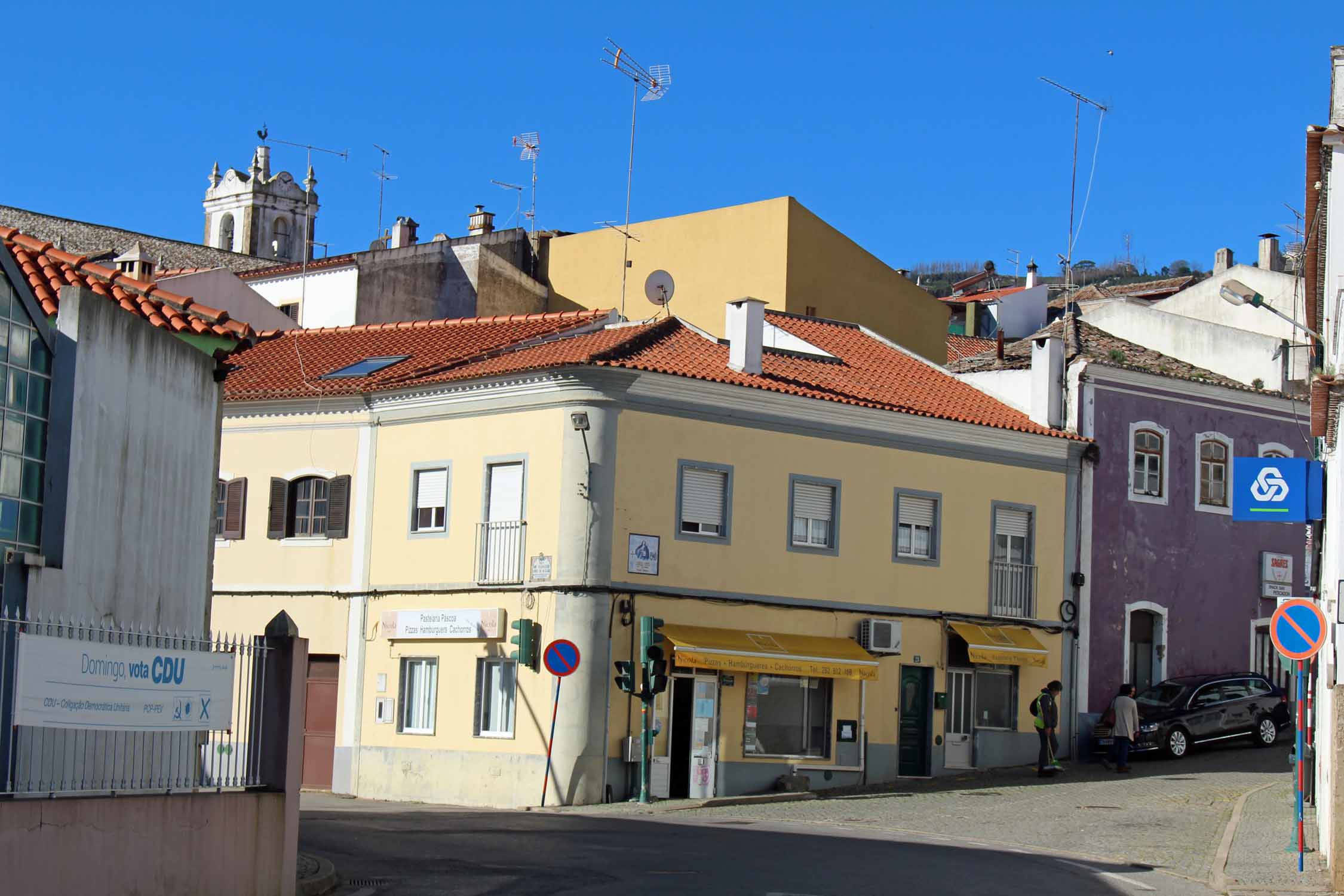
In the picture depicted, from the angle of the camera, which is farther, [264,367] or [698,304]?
[698,304]

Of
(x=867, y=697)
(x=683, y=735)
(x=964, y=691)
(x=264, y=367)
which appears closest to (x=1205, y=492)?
(x=964, y=691)

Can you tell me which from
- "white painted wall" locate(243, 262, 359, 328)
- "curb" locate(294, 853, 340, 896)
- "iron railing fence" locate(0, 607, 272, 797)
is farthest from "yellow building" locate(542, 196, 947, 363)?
"iron railing fence" locate(0, 607, 272, 797)

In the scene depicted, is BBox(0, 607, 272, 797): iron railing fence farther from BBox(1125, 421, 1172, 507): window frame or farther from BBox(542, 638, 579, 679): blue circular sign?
BBox(1125, 421, 1172, 507): window frame

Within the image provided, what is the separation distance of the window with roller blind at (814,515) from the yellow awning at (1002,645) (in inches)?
119

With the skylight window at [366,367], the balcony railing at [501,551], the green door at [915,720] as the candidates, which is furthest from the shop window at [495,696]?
the green door at [915,720]

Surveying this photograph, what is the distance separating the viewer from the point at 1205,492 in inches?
1407

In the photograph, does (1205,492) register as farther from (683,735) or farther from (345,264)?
(345,264)

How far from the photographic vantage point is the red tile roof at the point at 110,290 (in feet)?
53.6

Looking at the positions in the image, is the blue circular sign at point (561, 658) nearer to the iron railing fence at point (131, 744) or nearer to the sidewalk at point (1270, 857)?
the sidewalk at point (1270, 857)

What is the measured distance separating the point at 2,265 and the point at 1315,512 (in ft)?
47.0

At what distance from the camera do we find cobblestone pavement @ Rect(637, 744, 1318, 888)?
20.6 metres

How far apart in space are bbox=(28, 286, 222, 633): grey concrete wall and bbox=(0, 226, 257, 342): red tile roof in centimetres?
25

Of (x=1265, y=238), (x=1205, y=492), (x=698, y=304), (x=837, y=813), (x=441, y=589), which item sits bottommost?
(x=837, y=813)

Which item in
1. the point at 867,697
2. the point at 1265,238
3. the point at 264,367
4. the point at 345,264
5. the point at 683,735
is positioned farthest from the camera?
the point at 1265,238
